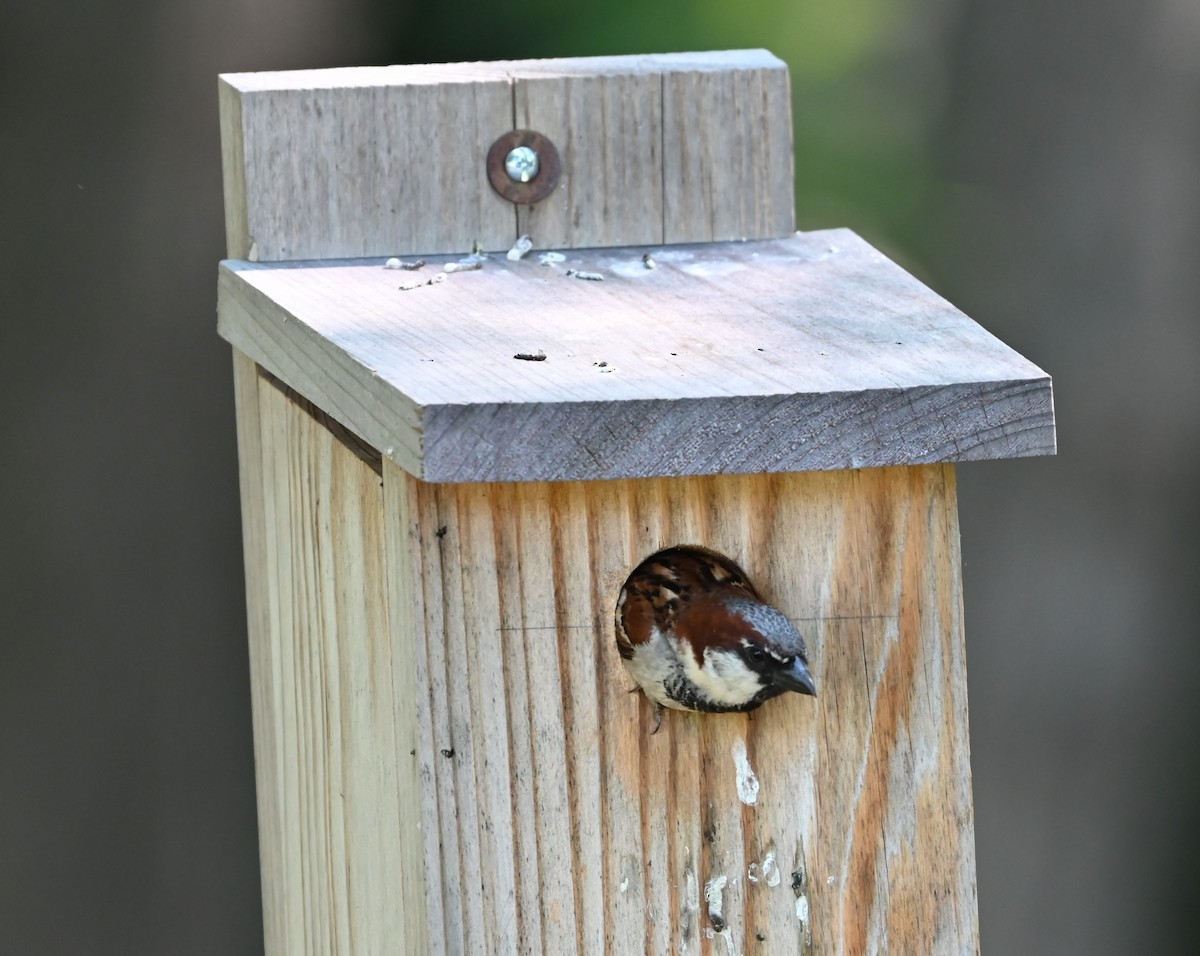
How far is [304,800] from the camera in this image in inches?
75.0

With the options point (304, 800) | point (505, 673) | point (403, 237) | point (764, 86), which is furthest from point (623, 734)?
point (764, 86)

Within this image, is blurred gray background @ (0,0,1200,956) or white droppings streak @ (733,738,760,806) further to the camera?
blurred gray background @ (0,0,1200,956)

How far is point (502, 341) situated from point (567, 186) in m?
0.50

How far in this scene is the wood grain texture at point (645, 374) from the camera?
53.0 inches

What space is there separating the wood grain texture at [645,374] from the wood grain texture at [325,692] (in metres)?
0.13

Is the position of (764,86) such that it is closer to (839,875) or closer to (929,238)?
(839,875)

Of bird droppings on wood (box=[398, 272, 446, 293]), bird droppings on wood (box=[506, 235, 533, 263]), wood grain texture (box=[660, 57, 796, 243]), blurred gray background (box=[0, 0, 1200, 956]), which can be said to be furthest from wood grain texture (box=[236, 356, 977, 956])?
blurred gray background (box=[0, 0, 1200, 956])

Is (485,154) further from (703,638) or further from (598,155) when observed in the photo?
(703,638)

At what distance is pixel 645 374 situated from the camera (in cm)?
142

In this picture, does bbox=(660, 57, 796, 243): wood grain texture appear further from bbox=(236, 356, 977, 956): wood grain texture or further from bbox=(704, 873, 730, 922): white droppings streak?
bbox=(704, 873, 730, 922): white droppings streak

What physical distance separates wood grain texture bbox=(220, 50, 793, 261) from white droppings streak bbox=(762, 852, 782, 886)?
74 centimetres

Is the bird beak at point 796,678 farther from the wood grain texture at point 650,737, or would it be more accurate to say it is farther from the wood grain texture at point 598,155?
the wood grain texture at point 598,155

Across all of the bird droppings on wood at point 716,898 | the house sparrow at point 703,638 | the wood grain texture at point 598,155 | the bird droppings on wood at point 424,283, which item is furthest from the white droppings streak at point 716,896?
the wood grain texture at point 598,155

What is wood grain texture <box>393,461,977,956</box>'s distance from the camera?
1.45 meters
